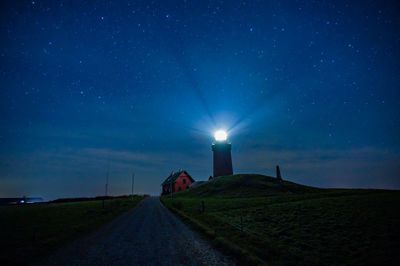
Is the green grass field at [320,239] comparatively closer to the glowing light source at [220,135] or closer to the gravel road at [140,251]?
the gravel road at [140,251]

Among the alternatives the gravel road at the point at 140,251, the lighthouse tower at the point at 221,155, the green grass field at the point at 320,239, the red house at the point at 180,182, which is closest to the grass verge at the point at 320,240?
the green grass field at the point at 320,239

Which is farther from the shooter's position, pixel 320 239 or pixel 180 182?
pixel 180 182

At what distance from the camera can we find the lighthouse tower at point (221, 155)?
8462 cm

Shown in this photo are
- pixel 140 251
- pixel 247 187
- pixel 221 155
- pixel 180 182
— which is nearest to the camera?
pixel 140 251

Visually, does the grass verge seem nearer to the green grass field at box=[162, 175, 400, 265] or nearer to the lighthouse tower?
the green grass field at box=[162, 175, 400, 265]

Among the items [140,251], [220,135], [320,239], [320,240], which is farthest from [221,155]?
[140,251]

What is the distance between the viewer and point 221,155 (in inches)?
3386

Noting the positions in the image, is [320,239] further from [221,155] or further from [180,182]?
[180,182]

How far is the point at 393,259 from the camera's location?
9305 millimetres

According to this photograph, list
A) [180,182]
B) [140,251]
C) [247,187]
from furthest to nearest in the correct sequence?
[180,182] < [247,187] < [140,251]

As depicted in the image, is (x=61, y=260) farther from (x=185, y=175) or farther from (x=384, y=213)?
(x=185, y=175)

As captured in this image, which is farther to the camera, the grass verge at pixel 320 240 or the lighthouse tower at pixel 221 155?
the lighthouse tower at pixel 221 155

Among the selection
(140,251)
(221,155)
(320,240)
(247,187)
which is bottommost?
(320,240)

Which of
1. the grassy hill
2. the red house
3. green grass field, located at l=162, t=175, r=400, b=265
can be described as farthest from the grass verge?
the red house
